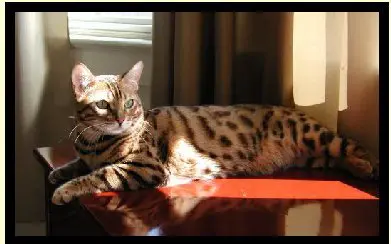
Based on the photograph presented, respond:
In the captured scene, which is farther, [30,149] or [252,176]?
[30,149]

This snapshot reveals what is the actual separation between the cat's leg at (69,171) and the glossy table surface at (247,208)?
0.26 m

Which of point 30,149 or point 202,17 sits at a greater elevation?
point 202,17

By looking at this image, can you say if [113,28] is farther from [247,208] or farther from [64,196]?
[247,208]

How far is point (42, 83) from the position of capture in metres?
1.82

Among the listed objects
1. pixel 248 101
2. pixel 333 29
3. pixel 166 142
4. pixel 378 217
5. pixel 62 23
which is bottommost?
pixel 378 217

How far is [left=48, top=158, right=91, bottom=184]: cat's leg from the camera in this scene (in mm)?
1360

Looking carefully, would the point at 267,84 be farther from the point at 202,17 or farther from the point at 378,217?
the point at 378,217

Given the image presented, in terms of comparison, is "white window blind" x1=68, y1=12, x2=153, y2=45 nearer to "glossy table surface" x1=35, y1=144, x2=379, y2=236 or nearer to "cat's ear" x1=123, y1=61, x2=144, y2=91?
"cat's ear" x1=123, y1=61, x2=144, y2=91

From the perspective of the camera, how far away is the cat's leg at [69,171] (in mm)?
1360

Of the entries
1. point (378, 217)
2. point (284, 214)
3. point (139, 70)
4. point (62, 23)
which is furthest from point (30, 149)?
point (378, 217)

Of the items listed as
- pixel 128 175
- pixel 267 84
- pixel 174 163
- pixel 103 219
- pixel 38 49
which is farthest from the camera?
pixel 38 49

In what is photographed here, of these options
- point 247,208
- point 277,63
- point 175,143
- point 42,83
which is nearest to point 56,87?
point 42,83

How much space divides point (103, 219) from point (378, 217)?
1.93 ft

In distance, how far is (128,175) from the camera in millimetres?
1209
